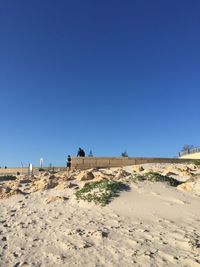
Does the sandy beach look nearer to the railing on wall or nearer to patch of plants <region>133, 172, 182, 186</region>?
patch of plants <region>133, 172, 182, 186</region>

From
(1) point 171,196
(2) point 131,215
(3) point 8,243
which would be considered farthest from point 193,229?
(3) point 8,243

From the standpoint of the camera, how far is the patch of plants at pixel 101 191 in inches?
449

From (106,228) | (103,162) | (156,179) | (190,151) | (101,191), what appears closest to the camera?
(106,228)

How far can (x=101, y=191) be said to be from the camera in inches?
471

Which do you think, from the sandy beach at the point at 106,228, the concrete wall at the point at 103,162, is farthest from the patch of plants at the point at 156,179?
the concrete wall at the point at 103,162

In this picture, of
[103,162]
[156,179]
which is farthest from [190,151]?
[156,179]

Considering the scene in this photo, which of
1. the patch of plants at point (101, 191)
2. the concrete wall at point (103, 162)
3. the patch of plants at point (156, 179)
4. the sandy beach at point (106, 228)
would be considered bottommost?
the sandy beach at point (106, 228)

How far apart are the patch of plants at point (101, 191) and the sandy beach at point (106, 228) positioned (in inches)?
6.8

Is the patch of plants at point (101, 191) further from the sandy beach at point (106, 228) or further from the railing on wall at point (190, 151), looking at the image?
the railing on wall at point (190, 151)

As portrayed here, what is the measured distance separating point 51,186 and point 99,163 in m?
11.5

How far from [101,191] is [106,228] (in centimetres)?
273

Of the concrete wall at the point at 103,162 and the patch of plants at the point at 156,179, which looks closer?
the patch of plants at the point at 156,179

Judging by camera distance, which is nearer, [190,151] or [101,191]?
[101,191]

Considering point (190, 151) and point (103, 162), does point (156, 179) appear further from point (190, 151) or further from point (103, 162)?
point (190, 151)
